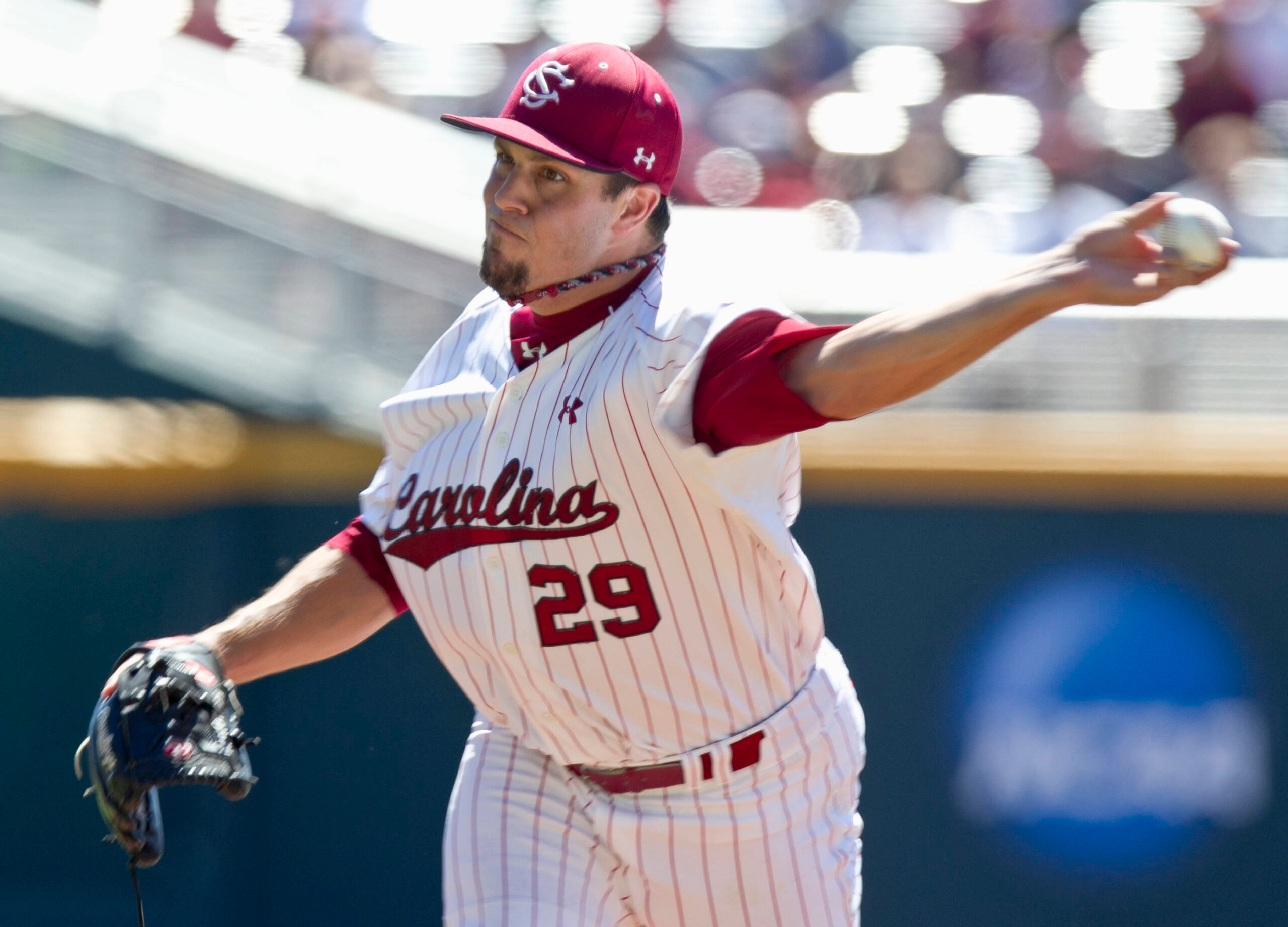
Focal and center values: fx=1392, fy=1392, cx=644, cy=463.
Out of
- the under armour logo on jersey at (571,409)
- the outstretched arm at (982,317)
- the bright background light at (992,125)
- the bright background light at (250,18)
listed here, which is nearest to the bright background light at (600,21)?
the bright background light at (250,18)

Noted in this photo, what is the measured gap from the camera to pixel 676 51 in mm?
5441

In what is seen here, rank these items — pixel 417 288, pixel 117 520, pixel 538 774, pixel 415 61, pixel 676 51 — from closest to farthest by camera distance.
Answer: pixel 538 774 < pixel 117 520 < pixel 417 288 < pixel 415 61 < pixel 676 51

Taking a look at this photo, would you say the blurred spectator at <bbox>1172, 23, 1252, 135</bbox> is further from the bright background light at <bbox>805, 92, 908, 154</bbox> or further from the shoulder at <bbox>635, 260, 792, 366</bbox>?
the shoulder at <bbox>635, 260, 792, 366</bbox>

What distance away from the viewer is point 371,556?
2.26 m

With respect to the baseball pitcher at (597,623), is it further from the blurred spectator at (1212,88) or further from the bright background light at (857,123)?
the blurred spectator at (1212,88)

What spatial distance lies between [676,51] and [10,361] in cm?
296

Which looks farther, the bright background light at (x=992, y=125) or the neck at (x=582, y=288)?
the bright background light at (x=992, y=125)

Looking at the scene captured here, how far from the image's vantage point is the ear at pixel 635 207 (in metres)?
2.05

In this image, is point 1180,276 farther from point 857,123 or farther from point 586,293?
point 857,123

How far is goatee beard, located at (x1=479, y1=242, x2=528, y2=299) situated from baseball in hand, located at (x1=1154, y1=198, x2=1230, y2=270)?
0.90 m

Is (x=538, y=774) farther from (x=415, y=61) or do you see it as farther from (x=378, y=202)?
(x=415, y=61)

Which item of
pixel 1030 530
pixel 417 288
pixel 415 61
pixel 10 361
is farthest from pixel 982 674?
pixel 415 61

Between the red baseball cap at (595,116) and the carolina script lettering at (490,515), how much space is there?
18.1 inches

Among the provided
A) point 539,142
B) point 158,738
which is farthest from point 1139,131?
point 158,738
